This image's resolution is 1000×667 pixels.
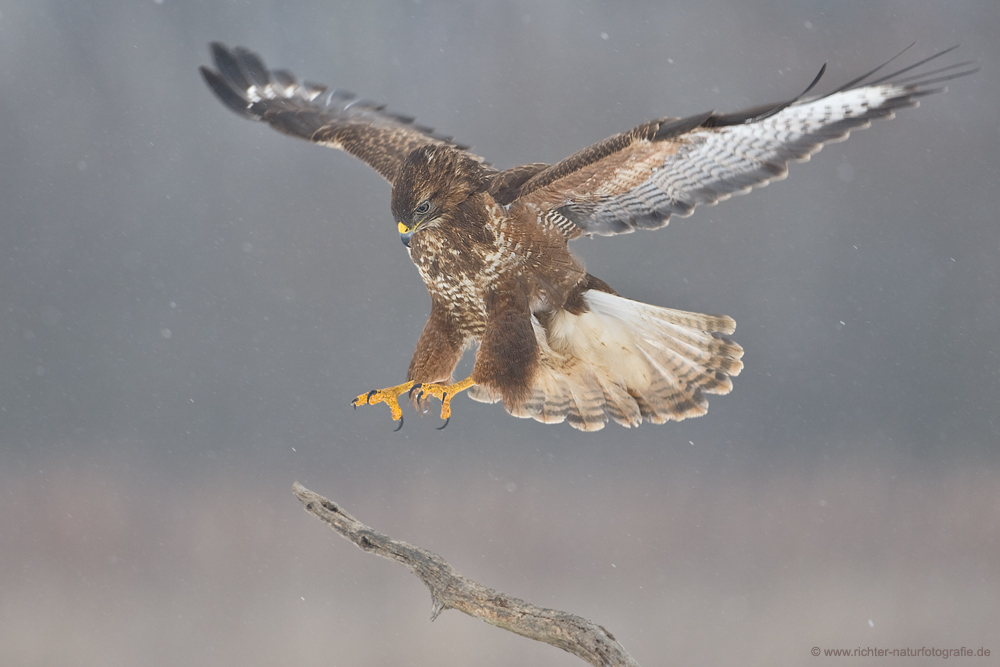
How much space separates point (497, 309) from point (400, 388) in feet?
1.27

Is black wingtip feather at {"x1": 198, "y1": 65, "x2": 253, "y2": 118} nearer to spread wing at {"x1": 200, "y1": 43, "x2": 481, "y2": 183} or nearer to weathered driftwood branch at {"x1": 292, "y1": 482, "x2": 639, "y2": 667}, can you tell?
spread wing at {"x1": 200, "y1": 43, "x2": 481, "y2": 183}

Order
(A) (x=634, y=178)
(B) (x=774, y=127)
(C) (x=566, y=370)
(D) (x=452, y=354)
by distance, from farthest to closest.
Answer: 1. (C) (x=566, y=370)
2. (D) (x=452, y=354)
3. (A) (x=634, y=178)
4. (B) (x=774, y=127)

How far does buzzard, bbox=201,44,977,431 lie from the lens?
2.03 m

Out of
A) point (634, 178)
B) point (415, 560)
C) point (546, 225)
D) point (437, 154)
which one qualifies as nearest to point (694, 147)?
point (634, 178)

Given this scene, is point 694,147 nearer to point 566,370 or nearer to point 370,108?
point 566,370

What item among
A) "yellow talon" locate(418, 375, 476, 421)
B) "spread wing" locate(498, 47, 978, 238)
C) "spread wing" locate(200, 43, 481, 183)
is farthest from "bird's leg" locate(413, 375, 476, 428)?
"spread wing" locate(200, 43, 481, 183)

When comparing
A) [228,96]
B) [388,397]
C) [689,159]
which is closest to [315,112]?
[228,96]

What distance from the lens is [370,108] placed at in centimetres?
304

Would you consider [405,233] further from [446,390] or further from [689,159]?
[689,159]

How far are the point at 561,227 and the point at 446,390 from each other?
0.61 meters

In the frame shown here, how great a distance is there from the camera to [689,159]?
2.17 meters

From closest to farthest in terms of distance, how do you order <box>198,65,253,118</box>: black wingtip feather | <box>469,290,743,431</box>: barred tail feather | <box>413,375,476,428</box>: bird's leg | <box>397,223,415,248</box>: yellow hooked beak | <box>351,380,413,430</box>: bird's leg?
<box>397,223,415,248</box>: yellow hooked beak
<box>413,375,476,428</box>: bird's leg
<box>351,380,413,430</box>: bird's leg
<box>469,290,743,431</box>: barred tail feather
<box>198,65,253,118</box>: black wingtip feather

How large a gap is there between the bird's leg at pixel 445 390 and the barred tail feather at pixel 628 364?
38cm

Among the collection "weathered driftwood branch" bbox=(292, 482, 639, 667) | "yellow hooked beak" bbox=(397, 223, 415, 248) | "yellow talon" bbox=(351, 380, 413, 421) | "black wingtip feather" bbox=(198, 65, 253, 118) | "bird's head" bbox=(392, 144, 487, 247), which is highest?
"black wingtip feather" bbox=(198, 65, 253, 118)
